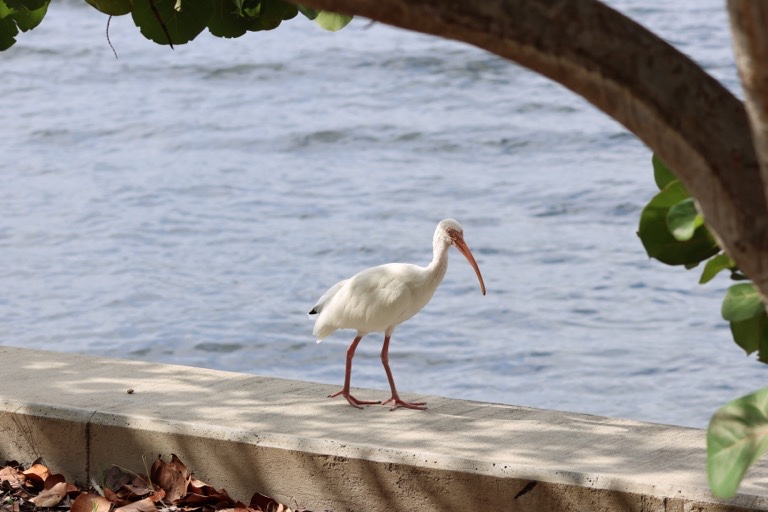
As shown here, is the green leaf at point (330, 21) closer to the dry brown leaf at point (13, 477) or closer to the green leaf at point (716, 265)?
the green leaf at point (716, 265)

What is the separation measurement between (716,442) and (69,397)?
3332mm

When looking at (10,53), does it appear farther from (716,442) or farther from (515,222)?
(716,442)

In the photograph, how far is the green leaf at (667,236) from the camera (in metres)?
2.48

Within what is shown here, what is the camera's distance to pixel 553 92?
1628 cm

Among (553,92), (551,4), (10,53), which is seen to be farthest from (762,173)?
(10,53)

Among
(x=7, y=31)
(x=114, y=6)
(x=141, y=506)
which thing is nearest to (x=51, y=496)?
(x=141, y=506)

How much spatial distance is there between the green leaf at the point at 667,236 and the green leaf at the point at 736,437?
0.43 metres

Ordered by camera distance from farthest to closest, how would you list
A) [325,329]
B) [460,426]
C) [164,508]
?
1. [325,329]
2. [460,426]
3. [164,508]

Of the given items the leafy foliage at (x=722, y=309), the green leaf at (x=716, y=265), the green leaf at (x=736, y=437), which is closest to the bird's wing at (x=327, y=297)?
the leafy foliage at (x=722, y=309)

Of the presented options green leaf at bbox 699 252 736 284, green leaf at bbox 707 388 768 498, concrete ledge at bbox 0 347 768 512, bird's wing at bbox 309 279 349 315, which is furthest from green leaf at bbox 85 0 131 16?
green leaf at bbox 707 388 768 498

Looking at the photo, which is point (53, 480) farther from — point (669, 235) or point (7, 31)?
point (669, 235)

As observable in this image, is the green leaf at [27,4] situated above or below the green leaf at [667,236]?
above

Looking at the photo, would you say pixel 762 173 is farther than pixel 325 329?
No

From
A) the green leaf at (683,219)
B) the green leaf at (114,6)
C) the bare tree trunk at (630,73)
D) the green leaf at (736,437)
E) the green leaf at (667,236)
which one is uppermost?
the bare tree trunk at (630,73)
